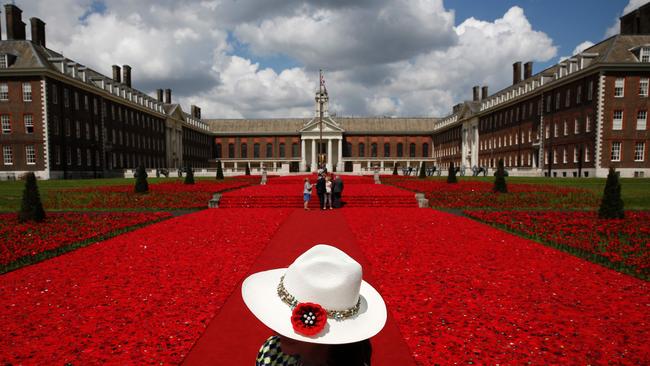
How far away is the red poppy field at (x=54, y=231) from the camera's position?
30.2 ft

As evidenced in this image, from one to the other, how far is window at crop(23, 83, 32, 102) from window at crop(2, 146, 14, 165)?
534cm

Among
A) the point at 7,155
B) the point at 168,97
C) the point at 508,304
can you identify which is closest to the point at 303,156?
the point at 168,97

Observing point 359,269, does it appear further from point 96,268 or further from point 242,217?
point 242,217

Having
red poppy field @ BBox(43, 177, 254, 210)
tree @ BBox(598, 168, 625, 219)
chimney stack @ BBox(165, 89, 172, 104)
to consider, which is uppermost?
chimney stack @ BBox(165, 89, 172, 104)

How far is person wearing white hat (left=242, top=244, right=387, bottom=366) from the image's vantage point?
1.72 m

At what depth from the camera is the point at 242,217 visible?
15375 mm

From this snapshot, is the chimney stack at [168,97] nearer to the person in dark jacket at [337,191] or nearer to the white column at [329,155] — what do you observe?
the white column at [329,155]

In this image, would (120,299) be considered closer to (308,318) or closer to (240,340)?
(240,340)

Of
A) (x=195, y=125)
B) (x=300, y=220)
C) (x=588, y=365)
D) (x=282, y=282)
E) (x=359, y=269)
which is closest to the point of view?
(x=359, y=269)

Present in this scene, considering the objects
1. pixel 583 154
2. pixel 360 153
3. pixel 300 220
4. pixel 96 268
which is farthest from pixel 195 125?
pixel 96 268

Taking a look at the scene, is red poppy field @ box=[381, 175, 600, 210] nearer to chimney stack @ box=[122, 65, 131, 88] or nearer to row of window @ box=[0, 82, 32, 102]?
row of window @ box=[0, 82, 32, 102]

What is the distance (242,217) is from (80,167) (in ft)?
131

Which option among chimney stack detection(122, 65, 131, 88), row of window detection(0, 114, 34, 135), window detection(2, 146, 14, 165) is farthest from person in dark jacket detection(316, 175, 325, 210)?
chimney stack detection(122, 65, 131, 88)

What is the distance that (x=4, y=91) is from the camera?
41344mm
